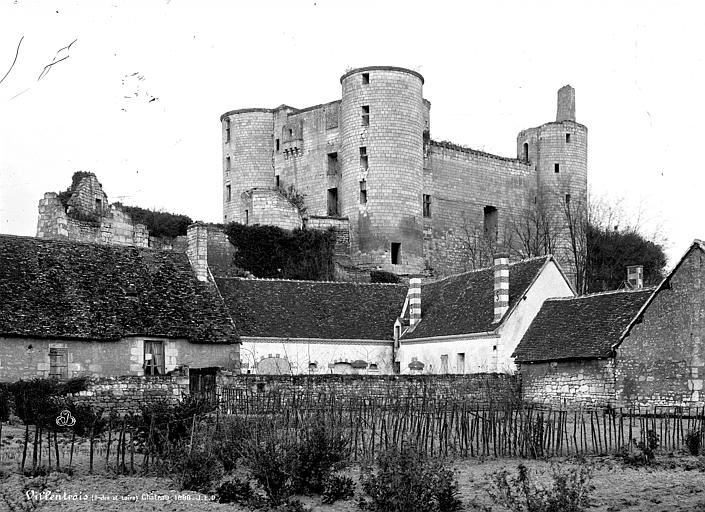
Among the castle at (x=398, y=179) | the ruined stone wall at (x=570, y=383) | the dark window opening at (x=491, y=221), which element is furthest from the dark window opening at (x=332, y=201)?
the ruined stone wall at (x=570, y=383)

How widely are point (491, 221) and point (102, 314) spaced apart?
4132cm

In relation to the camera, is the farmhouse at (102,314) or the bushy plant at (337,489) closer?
the bushy plant at (337,489)

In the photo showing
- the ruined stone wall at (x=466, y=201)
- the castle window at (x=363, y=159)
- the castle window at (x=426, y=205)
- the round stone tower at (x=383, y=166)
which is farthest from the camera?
the ruined stone wall at (x=466, y=201)

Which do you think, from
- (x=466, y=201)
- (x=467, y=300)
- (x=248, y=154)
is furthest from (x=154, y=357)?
(x=466, y=201)

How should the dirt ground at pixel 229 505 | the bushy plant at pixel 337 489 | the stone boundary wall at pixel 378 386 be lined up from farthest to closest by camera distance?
1. the stone boundary wall at pixel 378 386
2. the bushy plant at pixel 337 489
3. the dirt ground at pixel 229 505

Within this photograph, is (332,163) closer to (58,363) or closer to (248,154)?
(248,154)

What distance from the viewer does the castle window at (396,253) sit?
62.2m

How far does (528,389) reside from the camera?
3300cm

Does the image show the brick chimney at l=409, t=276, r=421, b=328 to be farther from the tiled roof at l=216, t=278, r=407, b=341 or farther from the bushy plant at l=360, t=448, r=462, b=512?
the bushy plant at l=360, t=448, r=462, b=512

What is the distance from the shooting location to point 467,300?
129 ft

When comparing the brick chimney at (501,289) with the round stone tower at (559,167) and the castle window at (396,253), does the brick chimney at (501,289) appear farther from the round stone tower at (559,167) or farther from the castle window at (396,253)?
the round stone tower at (559,167)

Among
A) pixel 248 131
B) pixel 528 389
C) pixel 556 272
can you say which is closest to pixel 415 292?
pixel 556 272

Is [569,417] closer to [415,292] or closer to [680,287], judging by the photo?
[680,287]

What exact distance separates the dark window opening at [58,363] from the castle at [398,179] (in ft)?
98.9
